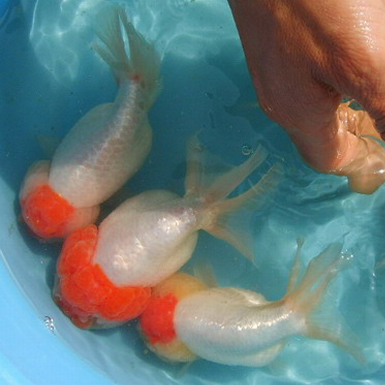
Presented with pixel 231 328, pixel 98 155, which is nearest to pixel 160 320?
pixel 231 328

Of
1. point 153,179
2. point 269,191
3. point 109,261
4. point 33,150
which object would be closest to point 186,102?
point 153,179

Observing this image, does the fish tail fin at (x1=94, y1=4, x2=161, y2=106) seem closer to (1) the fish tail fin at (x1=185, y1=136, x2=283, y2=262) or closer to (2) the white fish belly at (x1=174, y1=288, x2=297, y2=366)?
(1) the fish tail fin at (x1=185, y1=136, x2=283, y2=262)

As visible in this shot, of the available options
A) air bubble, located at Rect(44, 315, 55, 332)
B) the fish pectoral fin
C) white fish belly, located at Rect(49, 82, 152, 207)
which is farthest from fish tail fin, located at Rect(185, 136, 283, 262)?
air bubble, located at Rect(44, 315, 55, 332)

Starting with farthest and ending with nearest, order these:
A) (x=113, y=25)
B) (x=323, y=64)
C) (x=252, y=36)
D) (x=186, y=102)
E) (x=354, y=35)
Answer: (x=186, y=102)
(x=113, y=25)
(x=252, y=36)
(x=323, y=64)
(x=354, y=35)

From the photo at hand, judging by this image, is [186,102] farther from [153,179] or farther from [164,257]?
[164,257]

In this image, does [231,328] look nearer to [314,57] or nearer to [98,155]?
[98,155]
